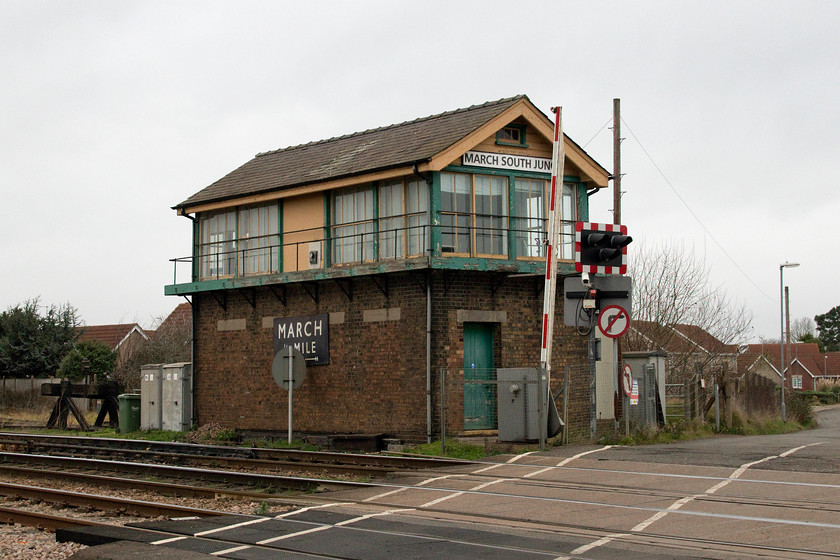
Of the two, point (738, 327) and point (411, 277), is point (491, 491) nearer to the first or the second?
point (411, 277)

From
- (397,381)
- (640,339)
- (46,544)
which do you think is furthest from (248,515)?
(640,339)

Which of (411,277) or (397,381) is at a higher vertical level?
(411,277)

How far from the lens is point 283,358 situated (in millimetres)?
22094

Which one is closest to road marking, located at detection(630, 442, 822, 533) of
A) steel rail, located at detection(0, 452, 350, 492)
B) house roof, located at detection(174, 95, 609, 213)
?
steel rail, located at detection(0, 452, 350, 492)

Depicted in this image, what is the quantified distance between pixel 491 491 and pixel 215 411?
15.1m

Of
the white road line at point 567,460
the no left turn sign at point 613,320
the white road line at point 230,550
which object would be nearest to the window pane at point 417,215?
the no left turn sign at point 613,320

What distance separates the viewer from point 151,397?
2800 cm

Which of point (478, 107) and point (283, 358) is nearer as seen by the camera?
point (283, 358)

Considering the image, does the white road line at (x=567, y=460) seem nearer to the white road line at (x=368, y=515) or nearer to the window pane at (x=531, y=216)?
the white road line at (x=368, y=515)

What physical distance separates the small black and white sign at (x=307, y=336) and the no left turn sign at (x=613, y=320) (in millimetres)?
8679

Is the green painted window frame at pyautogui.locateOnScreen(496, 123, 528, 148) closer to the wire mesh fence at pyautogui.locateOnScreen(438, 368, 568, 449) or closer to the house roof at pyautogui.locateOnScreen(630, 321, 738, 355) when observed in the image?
the wire mesh fence at pyautogui.locateOnScreen(438, 368, 568, 449)

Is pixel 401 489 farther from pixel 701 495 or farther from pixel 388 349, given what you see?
pixel 388 349

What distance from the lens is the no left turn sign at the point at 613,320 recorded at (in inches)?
655

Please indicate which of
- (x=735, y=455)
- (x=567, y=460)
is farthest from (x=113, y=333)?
(x=735, y=455)
